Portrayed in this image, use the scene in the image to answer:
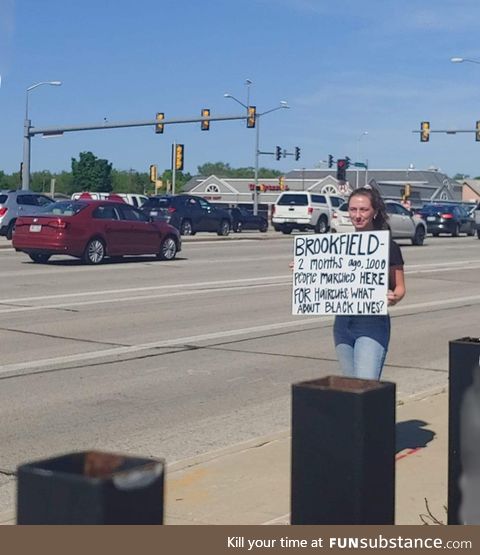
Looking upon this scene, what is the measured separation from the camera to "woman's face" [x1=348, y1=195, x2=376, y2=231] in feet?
23.3

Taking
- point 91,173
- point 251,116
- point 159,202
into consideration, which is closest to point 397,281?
point 159,202

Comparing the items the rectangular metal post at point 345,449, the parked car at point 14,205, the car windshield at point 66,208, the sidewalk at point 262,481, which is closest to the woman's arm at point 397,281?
the sidewalk at point 262,481

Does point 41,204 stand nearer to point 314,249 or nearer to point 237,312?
point 237,312

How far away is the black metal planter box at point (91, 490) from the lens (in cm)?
283

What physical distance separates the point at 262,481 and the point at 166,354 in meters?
5.38

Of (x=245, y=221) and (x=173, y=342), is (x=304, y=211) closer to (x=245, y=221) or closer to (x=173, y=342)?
(x=245, y=221)

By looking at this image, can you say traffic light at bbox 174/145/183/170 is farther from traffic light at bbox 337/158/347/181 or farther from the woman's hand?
the woman's hand

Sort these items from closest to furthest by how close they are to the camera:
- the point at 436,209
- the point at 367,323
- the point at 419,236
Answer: the point at 367,323 < the point at 419,236 < the point at 436,209

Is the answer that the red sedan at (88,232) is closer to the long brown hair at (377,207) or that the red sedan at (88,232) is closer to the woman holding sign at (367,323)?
the woman holding sign at (367,323)

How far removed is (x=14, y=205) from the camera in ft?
110

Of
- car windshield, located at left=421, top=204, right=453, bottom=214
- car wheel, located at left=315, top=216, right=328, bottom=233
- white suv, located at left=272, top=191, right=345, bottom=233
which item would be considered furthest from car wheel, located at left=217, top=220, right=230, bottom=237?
car windshield, located at left=421, top=204, right=453, bottom=214

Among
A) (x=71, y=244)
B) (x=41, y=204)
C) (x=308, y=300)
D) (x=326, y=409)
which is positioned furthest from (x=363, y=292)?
(x=41, y=204)

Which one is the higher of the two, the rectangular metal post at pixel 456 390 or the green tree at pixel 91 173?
the green tree at pixel 91 173

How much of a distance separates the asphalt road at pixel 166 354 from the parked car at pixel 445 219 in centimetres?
2619
